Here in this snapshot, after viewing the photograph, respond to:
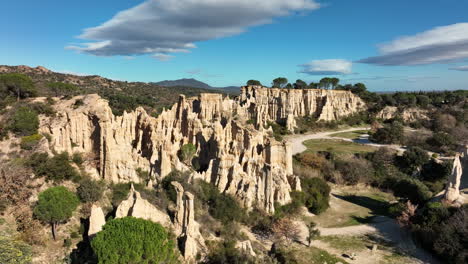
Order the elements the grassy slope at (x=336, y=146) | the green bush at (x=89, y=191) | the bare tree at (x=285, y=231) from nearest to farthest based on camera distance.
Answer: the green bush at (x=89, y=191), the bare tree at (x=285, y=231), the grassy slope at (x=336, y=146)

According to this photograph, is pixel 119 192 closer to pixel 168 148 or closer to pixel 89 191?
pixel 89 191

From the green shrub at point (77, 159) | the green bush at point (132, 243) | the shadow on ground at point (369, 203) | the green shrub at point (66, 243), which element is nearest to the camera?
the green bush at point (132, 243)

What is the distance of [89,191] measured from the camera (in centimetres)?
1855

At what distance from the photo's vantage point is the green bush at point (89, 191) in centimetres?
1836

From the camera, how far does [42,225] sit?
52.9ft

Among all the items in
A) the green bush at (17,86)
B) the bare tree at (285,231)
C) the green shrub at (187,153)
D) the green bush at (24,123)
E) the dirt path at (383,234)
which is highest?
the green bush at (17,86)

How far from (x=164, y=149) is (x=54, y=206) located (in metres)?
10.8

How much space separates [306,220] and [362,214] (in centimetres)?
610

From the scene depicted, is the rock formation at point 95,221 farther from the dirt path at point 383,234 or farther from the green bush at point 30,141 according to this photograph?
the dirt path at point 383,234

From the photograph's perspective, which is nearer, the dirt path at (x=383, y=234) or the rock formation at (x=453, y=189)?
the dirt path at (x=383, y=234)

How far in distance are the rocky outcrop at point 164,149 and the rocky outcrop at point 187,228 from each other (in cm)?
670

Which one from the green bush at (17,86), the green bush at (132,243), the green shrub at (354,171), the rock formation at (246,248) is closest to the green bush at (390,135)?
the green shrub at (354,171)

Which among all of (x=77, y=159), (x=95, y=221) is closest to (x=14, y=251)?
(x=95, y=221)

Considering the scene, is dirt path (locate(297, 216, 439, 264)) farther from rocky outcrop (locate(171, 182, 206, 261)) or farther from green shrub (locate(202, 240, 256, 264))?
rocky outcrop (locate(171, 182, 206, 261))
